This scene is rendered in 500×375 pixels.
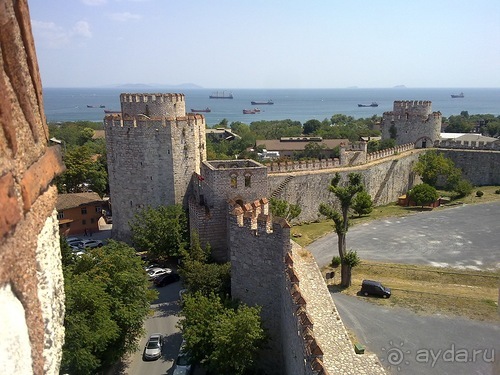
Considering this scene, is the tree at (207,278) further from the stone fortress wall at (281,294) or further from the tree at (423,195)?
the tree at (423,195)

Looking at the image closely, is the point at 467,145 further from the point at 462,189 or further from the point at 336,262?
the point at 336,262

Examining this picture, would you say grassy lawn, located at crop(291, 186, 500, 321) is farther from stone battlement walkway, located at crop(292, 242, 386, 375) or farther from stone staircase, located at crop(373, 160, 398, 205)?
stone staircase, located at crop(373, 160, 398, 205)

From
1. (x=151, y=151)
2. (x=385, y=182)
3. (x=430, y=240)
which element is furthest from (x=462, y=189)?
(x=151, y=151)

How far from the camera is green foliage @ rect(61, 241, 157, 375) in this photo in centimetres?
1186

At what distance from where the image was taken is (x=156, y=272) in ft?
66.5

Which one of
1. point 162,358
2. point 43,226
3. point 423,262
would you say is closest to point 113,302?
point 162,358

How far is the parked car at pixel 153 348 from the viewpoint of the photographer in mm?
14789

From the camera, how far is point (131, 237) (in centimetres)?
2138

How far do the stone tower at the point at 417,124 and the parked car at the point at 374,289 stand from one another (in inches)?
1010

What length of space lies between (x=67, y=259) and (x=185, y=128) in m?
7.52

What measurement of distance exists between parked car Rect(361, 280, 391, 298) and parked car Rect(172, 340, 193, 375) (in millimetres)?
7318

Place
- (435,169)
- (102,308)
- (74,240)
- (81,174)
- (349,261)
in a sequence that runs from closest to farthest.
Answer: (102,308) < (349,261) < (74,240) < (81,174) < (435,169)

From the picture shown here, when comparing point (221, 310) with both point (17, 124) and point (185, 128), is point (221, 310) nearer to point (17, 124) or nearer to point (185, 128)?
point (185, 128)

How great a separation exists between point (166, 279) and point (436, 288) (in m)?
11.5
